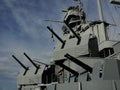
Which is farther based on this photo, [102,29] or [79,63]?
[102,29]

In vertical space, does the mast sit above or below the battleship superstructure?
above

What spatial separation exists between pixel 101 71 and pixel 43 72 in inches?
530

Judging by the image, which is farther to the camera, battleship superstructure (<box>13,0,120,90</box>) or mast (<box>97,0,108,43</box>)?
mast (<box>97,0,108,43</box>)

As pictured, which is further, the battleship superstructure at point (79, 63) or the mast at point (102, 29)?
the mast at point (102, 29)

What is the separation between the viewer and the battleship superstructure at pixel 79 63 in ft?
18.1

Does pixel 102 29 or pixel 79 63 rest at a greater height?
pixel 102 29

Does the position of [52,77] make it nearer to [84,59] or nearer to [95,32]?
[95,32]

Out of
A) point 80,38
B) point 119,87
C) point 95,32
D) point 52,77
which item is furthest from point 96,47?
point 119,87

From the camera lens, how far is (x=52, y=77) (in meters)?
18.4

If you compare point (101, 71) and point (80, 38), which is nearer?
point (101, 71)

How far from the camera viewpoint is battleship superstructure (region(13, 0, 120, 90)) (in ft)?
18.1

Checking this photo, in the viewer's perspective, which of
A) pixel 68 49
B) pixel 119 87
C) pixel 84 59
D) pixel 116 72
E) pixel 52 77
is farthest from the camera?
pixel 52 77

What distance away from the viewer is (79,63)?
26.6ft

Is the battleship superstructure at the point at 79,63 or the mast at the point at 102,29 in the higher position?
the mast at the point at 102,29
